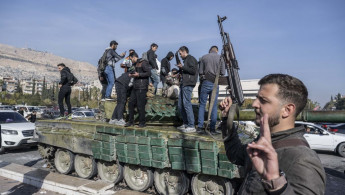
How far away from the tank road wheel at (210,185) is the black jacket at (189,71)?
202 cm

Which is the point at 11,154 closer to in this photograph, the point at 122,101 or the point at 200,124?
the point at 122,101

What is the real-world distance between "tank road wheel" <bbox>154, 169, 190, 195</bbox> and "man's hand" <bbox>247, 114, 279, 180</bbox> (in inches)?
193

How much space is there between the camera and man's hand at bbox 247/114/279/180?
142cm

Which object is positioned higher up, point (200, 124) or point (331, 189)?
point (200, 124)

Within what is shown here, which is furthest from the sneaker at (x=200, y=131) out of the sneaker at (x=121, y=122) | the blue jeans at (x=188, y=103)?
the sneaker at (x=121, y=122)

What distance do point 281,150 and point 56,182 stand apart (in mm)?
6380

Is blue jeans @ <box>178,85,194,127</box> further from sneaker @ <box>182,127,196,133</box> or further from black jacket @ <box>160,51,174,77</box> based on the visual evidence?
black jacket @ <box>160,51,174,77</box>

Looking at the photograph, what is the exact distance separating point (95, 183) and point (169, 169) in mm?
1773

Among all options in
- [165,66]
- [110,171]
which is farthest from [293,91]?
[165,66]

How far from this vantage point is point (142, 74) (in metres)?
6.82

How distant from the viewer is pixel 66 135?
8188 millimetres

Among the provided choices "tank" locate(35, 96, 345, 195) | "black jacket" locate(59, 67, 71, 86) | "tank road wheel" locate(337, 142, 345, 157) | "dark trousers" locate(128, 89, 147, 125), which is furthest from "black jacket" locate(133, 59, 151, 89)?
"tank road wheel" locate(337, 142, 345, 157)

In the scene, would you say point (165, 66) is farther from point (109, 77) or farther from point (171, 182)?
point (171, 182)

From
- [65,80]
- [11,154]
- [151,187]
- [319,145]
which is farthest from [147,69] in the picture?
[319,145]
